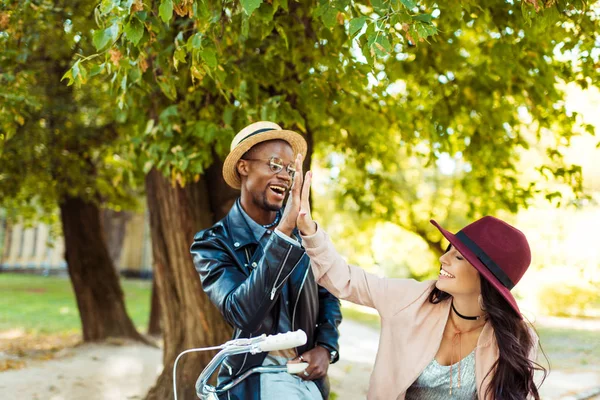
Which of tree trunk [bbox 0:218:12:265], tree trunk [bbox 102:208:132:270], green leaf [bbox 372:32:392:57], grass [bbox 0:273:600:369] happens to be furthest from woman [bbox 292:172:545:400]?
tree trunk [bbox 0:218:12:265]

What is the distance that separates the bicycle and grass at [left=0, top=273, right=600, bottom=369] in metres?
9.07

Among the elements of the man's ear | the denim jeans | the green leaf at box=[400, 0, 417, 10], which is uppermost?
the green leaf at box=[400, 0, 417, 10]

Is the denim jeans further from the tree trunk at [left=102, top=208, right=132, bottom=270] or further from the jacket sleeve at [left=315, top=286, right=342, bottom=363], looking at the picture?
the tree trunk at [left=102, top=208, right=132, bottom=270]

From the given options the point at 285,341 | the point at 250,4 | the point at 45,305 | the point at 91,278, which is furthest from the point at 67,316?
the point at 285,341

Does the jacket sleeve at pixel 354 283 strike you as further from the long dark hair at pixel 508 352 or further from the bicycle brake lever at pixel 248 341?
the bicycle brake lever at pixel 248 341

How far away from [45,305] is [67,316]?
2601 mm

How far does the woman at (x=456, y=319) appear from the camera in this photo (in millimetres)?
3334

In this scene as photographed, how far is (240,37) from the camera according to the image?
5219mm

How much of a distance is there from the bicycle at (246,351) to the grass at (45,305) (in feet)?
43.8

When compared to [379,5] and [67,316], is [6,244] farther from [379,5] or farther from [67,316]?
[379,5]

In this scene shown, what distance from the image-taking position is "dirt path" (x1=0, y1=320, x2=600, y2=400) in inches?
314

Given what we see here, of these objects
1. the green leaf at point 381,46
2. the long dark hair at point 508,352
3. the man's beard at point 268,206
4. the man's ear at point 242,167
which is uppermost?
the green leaf at point 381,46

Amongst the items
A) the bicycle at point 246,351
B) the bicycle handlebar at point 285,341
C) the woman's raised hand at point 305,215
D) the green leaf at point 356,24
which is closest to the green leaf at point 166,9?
the green leaf at point 356,24

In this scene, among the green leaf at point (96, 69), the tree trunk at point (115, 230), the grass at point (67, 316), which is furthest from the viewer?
the tree trunk at point (115, 230)
